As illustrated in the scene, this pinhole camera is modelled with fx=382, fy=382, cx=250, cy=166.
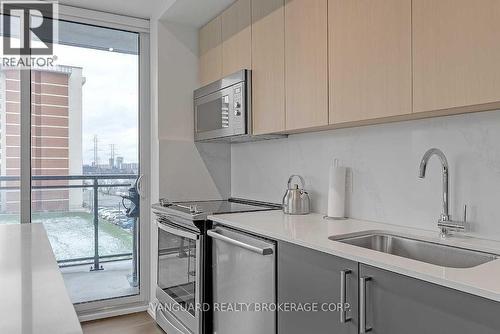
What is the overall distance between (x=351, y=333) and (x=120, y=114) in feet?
8.79

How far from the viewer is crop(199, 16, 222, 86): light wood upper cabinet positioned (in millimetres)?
2963

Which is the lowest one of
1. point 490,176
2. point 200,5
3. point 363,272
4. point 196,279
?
point 196,279

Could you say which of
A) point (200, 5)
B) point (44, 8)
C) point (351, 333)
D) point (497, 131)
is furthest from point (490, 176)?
point (44, 8)

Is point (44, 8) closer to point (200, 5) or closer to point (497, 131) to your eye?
point (200, 5)

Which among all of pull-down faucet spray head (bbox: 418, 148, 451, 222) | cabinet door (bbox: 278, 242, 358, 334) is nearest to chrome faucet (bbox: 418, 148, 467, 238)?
pull-down faucet spray head (bbox: 418, 148, 451, 222)

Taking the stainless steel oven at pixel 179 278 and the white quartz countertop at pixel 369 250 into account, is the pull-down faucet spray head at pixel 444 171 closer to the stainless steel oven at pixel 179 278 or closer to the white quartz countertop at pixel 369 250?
the white quartz countertop at pixel 369 250

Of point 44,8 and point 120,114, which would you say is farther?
point 120,114

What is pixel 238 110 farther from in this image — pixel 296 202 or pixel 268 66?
pixel 296 202

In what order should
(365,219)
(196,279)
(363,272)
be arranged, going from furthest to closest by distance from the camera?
1. (196,279)
2. (365,219)
3. (363,272)

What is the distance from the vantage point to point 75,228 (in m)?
3.17

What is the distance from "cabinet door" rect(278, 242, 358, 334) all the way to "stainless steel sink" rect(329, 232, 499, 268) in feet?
0.56

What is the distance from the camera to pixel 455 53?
52.8 inches

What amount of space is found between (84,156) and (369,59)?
2438mm

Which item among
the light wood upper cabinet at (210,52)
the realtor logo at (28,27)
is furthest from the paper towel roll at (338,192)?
the realtor logo at (28,27)
